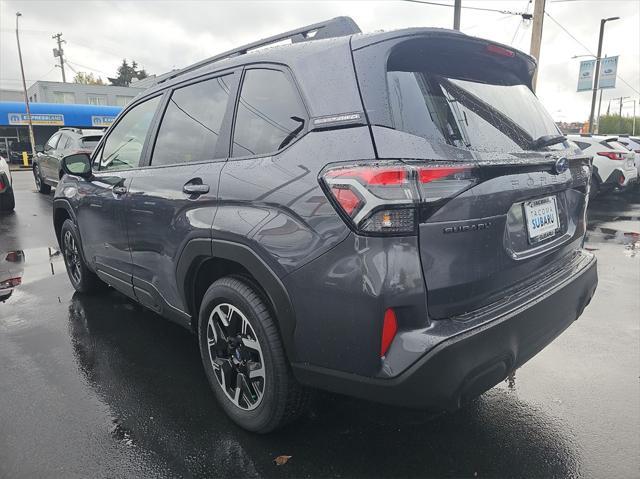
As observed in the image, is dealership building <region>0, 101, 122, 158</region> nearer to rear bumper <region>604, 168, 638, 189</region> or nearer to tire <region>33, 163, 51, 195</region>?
tire <region>33, 163, 51, 195</region>

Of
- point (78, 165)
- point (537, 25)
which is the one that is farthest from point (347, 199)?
point (537, 25)

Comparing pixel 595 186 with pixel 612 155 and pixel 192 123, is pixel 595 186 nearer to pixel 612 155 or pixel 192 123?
pixel 612 155

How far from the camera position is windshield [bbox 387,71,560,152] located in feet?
6.48

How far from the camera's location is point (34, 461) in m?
2.27

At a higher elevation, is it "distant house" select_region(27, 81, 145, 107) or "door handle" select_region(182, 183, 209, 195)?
"distant house" select_region(27, 81, 145, 107)

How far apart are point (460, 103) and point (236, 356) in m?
1.67

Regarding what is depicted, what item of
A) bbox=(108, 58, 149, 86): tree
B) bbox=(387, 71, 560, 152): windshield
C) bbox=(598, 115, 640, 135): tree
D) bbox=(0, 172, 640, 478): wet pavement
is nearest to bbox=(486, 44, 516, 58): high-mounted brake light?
bbox=(387, 71, 560, 152): windshield

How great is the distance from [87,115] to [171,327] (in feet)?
110

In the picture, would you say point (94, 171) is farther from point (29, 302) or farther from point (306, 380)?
point (306, 380)

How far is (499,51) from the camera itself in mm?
2477

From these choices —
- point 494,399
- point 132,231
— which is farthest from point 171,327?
point 494,399

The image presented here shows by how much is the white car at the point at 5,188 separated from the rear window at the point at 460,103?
9.49 metres

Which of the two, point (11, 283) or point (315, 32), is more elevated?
point (315, 32)

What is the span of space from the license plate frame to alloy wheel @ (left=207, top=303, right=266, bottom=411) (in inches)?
54.3
